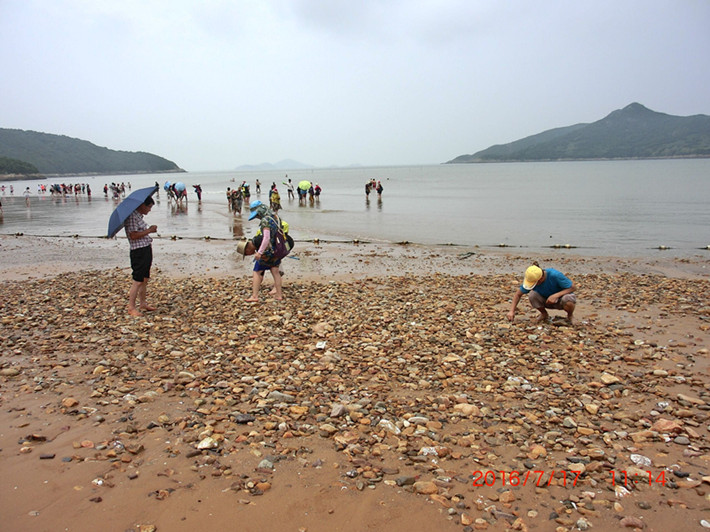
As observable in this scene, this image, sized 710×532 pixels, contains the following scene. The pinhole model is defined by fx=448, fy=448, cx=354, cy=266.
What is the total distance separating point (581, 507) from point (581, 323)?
16.5ft

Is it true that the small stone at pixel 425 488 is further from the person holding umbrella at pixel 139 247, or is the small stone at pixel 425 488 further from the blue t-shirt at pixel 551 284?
the person holding umbrella at pixel 139 247

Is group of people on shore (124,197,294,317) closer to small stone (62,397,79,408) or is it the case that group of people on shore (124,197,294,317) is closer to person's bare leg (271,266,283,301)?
person's bare leg (271,266,283,301)

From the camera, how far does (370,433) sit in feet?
14.8

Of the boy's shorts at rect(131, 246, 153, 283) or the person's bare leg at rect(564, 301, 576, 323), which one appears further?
the boy's shorts at rect(131, 246, 153, 283)

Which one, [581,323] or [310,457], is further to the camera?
A: [581,323]

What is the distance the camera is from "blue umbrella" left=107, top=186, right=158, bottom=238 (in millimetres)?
7648

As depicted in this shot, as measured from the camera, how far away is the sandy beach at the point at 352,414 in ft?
11.5

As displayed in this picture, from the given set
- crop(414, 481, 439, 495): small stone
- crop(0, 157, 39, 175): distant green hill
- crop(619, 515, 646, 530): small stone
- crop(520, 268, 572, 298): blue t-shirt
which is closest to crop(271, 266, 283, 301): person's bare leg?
crop(520, 268, 572, 298): blue t-shirt

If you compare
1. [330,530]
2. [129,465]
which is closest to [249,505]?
[330,530]

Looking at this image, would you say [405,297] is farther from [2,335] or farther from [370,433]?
[2,335]

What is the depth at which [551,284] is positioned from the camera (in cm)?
785
